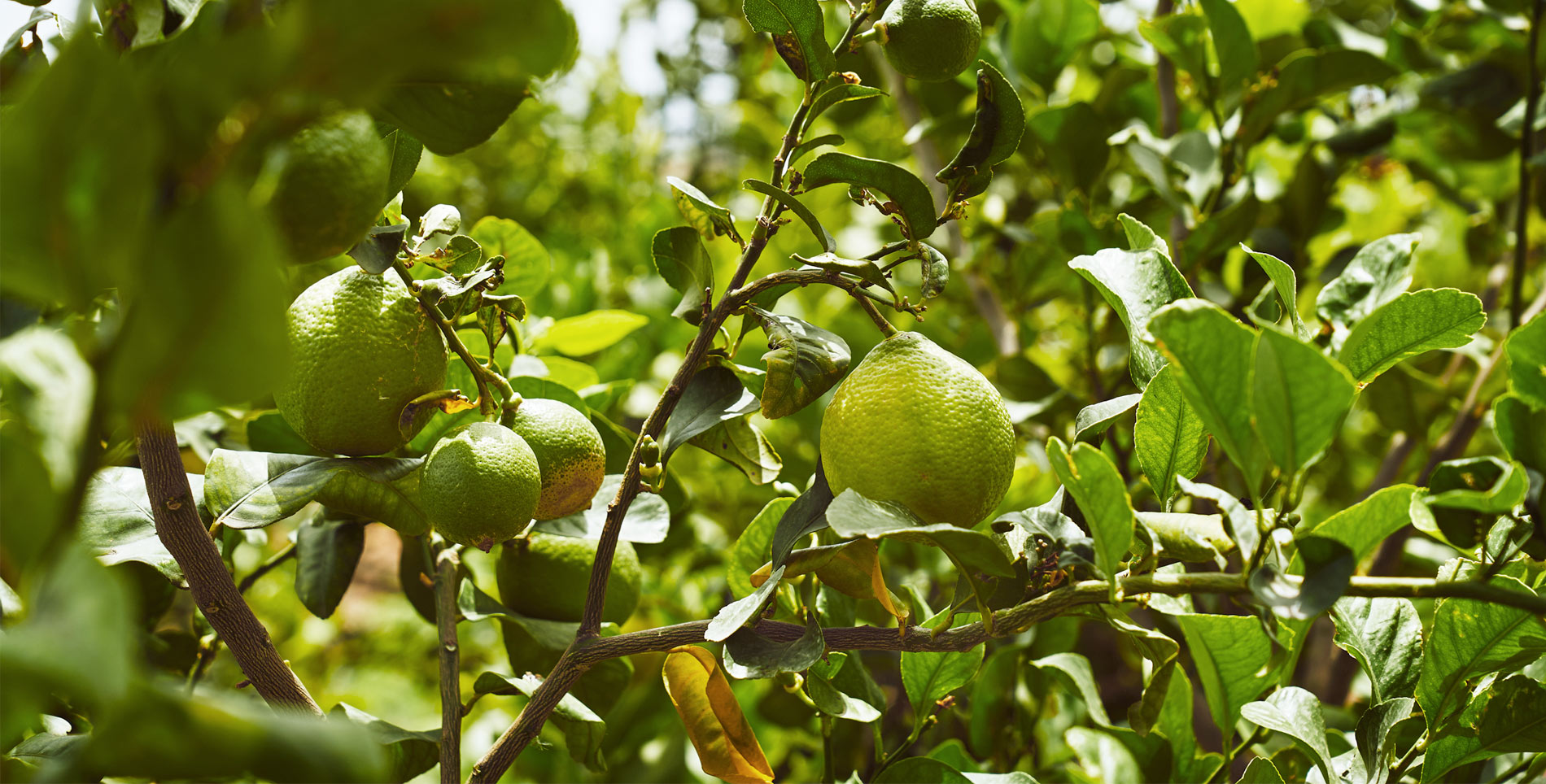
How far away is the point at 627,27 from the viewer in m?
2.99

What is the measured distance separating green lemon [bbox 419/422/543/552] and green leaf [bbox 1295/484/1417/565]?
0.41 metres

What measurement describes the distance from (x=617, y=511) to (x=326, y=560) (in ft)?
1.06

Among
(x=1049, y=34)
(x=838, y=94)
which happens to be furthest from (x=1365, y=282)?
(x=1049, y=34)

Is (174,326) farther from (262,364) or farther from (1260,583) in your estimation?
(1260,583)

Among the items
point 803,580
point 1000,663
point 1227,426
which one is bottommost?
point 1000,663

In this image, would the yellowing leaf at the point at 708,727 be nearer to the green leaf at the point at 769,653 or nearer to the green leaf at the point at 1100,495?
the green leaf at the point at 769,653

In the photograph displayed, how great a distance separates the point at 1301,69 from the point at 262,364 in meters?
1.16

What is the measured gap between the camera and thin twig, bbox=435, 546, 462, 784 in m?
0.62

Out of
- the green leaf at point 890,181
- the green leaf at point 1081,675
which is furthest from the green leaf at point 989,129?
the green leaf at point 1081,675

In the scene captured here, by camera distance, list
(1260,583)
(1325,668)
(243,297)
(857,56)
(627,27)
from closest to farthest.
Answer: (243,297)
(1260,583)
(857,56)
(1325,668)
(627,27)

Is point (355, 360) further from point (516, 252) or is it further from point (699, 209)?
point (516, 252)

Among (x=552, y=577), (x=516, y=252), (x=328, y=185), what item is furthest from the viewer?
(x=516, y=252)

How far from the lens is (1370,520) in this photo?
0.49m

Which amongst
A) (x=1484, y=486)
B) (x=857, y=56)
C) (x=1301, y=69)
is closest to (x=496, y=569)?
(x=857, y=56)
